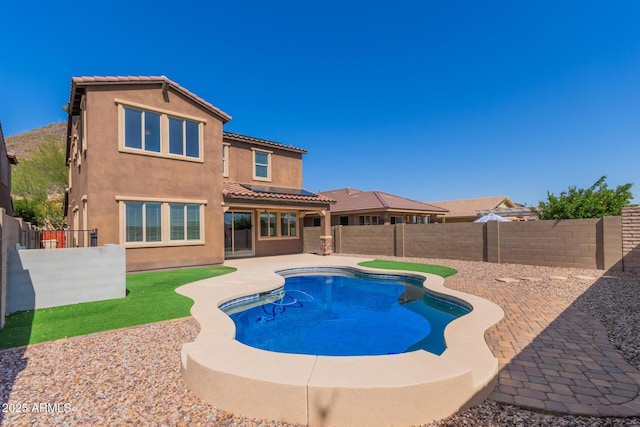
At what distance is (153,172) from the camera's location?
13.0 m

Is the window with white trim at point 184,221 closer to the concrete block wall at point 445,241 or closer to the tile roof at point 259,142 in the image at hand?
the tile roof at point 259,142

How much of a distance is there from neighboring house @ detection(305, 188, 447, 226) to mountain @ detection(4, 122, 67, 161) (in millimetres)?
68985

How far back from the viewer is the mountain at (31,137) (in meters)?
67.7

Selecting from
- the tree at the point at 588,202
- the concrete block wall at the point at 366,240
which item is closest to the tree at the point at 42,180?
the concrete block wall at the point at 366,240

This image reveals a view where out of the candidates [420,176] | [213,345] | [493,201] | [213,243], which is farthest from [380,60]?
[493,201]

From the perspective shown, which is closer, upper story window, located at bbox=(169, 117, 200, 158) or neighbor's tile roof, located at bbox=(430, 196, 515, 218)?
upper story window, located at bbox=(169, 117, 200, 158)

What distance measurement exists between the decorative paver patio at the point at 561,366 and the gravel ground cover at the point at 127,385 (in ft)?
0.67

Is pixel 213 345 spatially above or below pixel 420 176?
below

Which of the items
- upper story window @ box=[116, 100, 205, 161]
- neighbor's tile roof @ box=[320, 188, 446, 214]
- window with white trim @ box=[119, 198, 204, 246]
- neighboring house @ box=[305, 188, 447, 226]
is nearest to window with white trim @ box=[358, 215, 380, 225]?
neighboring house @ box=[305, 188, 447, 226]

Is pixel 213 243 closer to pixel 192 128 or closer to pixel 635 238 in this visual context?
pixel 192 128

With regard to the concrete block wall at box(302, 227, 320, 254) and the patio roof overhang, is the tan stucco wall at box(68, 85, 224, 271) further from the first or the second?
the concrete block wall at box(302, 227, 320, 254)

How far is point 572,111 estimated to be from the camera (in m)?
18.9

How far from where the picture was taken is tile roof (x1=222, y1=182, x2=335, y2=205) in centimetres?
1540

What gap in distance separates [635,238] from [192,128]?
19.5m
